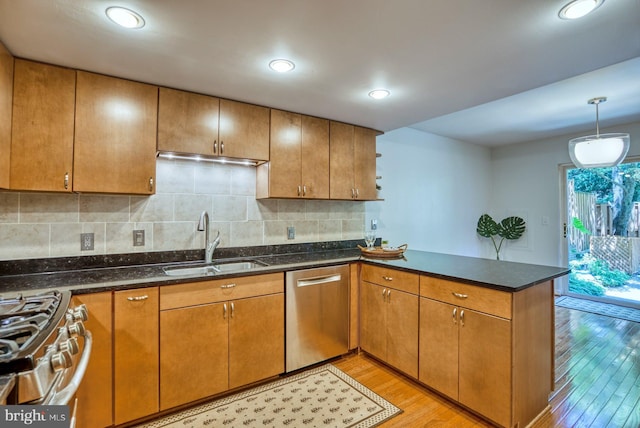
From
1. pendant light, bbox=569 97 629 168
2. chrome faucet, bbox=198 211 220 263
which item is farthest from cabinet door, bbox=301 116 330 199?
pendant light, bbox=569 97 629 168

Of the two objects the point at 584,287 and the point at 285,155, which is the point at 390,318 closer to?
the point at 285,155

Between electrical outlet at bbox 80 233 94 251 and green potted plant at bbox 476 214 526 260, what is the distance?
5163 millimetres

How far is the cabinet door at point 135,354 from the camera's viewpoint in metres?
1.76

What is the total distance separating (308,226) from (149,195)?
147 cm

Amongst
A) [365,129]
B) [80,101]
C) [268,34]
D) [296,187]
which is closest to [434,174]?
[365,129]

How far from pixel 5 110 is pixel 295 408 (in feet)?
8.01

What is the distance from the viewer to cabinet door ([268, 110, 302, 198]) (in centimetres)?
265

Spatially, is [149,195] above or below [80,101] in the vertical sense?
below

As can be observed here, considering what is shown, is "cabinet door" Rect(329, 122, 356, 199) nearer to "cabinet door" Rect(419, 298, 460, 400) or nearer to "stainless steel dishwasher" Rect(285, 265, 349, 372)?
"stainless steel dishwasher" Rect(285, 265, 349, 372)

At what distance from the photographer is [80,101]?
74.9 inches

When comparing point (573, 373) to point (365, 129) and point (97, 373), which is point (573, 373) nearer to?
point (365, 129)

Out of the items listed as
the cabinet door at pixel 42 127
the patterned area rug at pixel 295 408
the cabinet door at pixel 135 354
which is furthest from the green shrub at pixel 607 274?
→ the cabinet door at pixel 42 127

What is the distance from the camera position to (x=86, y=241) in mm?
2109

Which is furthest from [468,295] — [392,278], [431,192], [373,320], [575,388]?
[431,192]
